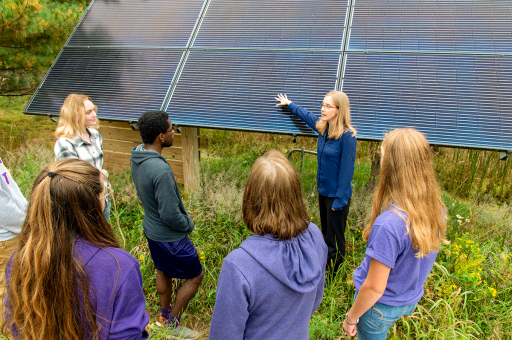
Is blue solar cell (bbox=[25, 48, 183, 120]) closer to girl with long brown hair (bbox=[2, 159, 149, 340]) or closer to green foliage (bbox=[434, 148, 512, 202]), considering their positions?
girl with long brown hair (bbox=[2, 159, 149, 340])

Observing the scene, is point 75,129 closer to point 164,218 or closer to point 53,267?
point 164,218

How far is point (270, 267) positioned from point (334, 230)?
6.96ft

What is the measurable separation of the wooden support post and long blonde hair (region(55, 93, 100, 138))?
54.3 inches

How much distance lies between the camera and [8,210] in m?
2.55

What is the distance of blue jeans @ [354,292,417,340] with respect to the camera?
6.69ft

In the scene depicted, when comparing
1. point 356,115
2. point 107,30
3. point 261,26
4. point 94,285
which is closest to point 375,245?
point 94,285

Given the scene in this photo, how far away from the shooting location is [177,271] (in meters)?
2.98

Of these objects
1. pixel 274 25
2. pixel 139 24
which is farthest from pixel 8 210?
pixel 274 25

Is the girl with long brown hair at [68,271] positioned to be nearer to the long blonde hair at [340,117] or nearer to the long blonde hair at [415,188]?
the long blonde hair at [415,188]

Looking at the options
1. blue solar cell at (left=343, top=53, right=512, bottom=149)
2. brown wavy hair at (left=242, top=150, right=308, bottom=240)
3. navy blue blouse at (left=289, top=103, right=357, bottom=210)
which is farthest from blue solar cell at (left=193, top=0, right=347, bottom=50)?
brown wavy hair at (left=242, top=150, right=308, bottom=240)

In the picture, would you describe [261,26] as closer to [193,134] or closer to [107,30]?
[193,134]

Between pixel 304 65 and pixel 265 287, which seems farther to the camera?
pixel 304 65

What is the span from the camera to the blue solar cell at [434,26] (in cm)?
395

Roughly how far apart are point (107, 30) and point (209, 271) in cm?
419
